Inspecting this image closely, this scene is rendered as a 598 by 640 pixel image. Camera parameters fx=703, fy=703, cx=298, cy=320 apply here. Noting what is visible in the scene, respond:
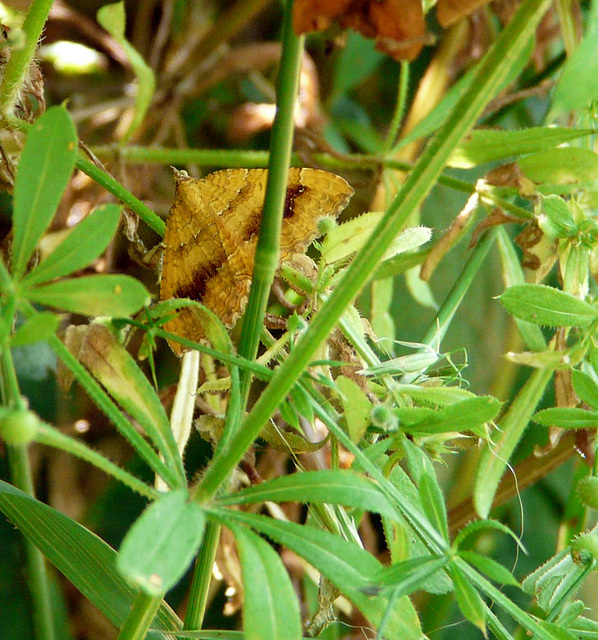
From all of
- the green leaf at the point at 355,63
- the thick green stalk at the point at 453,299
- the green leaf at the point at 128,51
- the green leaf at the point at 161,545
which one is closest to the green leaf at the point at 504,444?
the thick green stalk at the point at 453,299

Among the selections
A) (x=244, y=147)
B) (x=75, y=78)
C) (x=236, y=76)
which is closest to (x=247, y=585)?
(x=244, y=147)

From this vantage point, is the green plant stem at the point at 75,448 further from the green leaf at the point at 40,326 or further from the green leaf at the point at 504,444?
the green leaf at the point at 504,444

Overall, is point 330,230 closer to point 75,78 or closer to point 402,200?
point 402,200

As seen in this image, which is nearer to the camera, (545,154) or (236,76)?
(545,154)

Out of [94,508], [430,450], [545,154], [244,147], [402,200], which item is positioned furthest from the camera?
[244,147]

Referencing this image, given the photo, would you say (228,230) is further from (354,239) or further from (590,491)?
(590,491)

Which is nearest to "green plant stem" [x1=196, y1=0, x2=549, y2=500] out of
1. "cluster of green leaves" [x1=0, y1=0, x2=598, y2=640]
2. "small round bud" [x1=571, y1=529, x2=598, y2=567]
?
"cluster of green leaves" [x1=0, y1=0, x2=598, y2=640]

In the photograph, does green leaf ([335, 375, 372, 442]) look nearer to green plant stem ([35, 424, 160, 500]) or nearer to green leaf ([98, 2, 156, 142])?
green plant stem ([35, 424, 160, 500])
